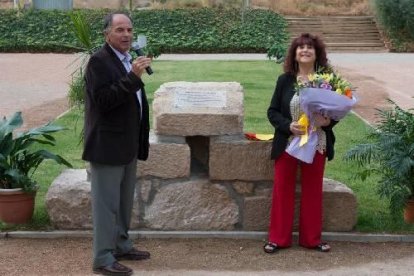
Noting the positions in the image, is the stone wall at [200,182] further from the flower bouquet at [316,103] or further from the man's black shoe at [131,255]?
the man's black shoe at [131,255]

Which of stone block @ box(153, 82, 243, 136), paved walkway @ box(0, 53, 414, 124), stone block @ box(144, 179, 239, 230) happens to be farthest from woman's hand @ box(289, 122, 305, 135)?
paved walkway @ box(0, 53, 414, 124)

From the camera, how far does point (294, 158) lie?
5.55 metres

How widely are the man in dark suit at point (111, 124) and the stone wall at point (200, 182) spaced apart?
0.75m

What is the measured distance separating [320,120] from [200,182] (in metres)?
1.11

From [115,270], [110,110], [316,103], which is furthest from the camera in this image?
[316,103]

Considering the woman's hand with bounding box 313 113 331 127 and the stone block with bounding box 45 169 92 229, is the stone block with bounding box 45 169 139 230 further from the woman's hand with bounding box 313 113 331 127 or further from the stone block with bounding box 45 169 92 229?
the woman's hand with bounding box 313 113 331 127

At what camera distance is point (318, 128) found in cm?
556

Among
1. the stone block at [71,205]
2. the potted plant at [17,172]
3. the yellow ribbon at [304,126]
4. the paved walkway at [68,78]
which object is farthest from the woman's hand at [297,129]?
the paved walkway at [68,78]

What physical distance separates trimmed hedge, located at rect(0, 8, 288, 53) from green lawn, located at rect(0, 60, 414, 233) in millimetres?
7623

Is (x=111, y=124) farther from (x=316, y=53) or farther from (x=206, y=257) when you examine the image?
(x=316, y=53)

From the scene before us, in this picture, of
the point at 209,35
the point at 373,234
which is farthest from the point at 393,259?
the point at 209,35

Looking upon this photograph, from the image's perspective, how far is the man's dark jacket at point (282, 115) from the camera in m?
5.55

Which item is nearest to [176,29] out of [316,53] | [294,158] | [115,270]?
[316,53]

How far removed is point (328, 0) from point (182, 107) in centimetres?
3770
